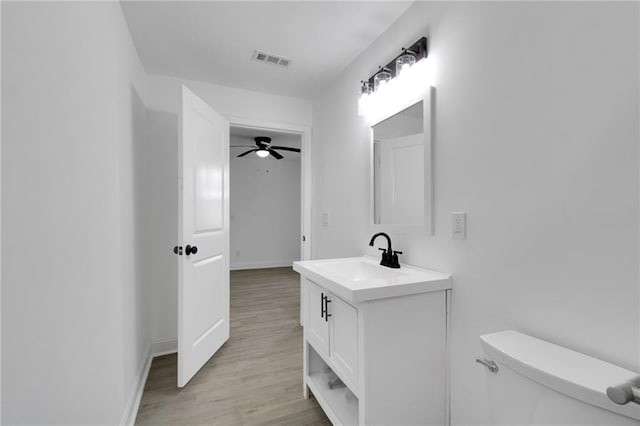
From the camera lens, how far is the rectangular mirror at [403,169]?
1.47 meters

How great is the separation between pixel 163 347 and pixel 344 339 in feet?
6.06

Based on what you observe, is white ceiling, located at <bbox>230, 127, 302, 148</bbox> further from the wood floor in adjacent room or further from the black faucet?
the black faucet

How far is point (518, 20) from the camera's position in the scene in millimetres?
1046

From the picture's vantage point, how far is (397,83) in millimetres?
1648

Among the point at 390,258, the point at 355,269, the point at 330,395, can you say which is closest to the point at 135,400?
the point at 330,395

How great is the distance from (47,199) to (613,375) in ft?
5.24

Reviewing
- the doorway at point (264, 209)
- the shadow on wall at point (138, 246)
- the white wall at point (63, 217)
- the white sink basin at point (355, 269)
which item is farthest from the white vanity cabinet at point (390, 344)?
the doorway at point (264, 209)

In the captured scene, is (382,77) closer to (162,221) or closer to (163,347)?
(162,221)

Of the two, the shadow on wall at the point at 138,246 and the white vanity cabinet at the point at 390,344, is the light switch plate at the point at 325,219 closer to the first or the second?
the white vanity cabinet at the point at 390,344

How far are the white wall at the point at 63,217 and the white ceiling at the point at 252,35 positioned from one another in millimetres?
329

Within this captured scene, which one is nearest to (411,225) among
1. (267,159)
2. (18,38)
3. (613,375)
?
(613,375)

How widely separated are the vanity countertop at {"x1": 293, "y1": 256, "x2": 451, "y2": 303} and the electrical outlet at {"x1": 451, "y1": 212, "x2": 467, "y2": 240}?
20 cm

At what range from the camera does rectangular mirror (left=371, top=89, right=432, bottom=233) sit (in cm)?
147

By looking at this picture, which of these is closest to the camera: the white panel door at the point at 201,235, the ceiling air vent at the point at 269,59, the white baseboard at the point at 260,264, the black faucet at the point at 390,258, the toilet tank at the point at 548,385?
the toilet tank at the point at 548,385
